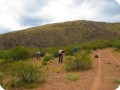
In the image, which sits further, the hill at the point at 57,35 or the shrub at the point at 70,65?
the hill at the point at 57,35

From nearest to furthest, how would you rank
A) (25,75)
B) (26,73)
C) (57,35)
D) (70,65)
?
(26,73), (25,75), (70,65), (57,35)

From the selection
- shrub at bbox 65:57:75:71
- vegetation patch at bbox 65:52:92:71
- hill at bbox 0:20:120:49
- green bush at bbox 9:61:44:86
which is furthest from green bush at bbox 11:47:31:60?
hill at bbox 0:20:120:49

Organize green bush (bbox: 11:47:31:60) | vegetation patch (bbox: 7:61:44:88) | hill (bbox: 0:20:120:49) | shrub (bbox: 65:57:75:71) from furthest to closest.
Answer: hill (bbox: 0:20:120:49), green bush (bbox: 11:47:31:60), shrub (bbox: 65:57:75:71), vegetation patch (bbox: 7:61:44:88)

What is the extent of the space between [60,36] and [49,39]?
621cm

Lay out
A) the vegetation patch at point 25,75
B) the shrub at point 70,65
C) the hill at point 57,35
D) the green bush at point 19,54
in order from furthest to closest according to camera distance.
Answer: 1. the hill at point 57,35
2. the green bush at point 19,54
3. the shrub at point 70,65
4. the vegetation patch at point 25,75

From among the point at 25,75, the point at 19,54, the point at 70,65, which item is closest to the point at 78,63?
the point at 70,65

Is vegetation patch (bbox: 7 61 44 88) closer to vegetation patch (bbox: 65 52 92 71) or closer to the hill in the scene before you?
vegetation patch (bbox: 65 52 92 71)

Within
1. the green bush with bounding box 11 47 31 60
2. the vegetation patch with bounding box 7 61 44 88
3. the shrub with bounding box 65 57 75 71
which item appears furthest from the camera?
the green bush with bounding box 11 47 31 60

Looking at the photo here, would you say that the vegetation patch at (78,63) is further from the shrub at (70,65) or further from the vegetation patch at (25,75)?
the vegetation patch at (25,75)

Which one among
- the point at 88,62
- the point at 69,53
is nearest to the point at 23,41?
the point at 69,53

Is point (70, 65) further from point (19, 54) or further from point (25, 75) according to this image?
point (19, 54)

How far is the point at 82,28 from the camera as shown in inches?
3629

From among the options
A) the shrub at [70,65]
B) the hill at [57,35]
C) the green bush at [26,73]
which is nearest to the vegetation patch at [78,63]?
the shrub at [70,65]

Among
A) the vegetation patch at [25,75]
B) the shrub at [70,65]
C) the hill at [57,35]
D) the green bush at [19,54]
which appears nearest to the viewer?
the vegetation patch at [25,75]
